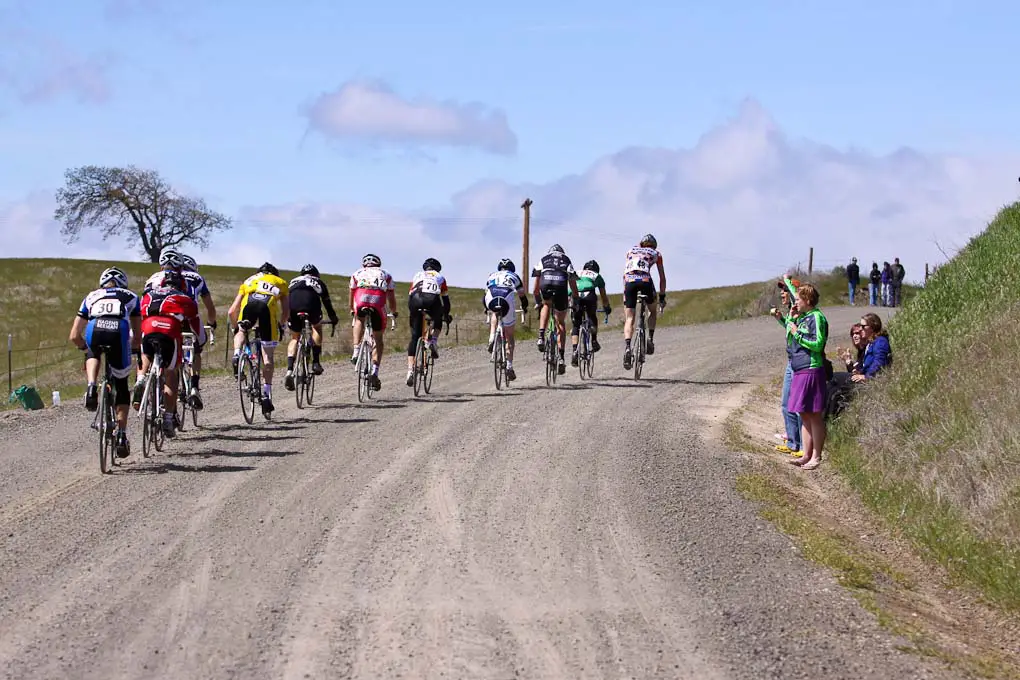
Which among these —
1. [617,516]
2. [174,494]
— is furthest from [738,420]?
[174,494]

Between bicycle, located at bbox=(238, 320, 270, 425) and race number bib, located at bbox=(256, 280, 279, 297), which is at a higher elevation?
race number bib, located at bbox=(256, 280, 279, 297)

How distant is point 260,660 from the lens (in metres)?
6.48

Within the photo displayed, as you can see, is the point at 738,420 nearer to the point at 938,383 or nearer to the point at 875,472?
the point at 938,383

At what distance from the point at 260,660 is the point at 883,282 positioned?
1740 inches

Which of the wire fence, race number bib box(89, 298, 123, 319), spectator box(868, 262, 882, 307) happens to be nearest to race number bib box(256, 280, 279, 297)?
race number bib box(89, 298, 123, 319)

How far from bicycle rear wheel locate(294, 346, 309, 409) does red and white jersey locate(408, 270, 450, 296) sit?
70.8 inches

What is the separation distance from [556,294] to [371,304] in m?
3.05

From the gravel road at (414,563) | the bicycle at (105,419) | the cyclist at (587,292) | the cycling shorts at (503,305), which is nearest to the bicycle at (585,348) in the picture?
the cyclist at (587,292)

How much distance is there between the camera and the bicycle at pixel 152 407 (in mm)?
12758

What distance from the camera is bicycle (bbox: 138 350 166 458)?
12758mm

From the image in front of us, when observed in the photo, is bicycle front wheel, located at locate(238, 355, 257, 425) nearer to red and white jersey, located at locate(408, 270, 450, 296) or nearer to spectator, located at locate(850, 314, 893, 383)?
red and white jersey, located at locate(408, 270, 450, 296)

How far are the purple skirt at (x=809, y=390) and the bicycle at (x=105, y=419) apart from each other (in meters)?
6.72

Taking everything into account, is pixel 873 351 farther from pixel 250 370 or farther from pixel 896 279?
pixel 896 279

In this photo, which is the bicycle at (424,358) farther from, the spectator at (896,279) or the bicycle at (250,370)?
the spectator at (896,279)
